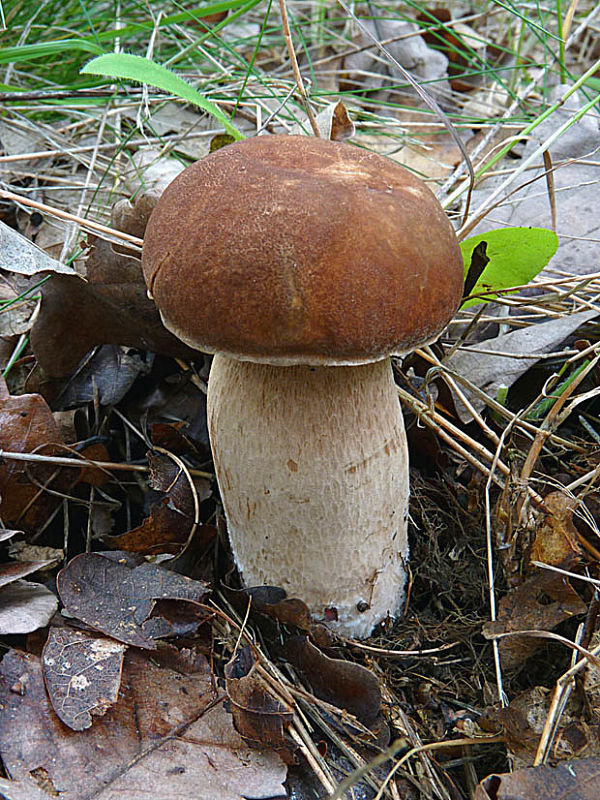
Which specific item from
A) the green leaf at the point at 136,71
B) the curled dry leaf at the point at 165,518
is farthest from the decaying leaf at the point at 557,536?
the green leaf at the point at 136,71

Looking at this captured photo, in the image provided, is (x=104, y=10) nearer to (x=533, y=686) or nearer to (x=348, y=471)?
(x=348, y=471)

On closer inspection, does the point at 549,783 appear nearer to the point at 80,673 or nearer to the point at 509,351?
the point at 80,673

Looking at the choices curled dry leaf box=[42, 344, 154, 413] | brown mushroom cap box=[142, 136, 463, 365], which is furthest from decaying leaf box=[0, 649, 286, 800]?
curled dry leaf box=[42, 344, 154, 413]

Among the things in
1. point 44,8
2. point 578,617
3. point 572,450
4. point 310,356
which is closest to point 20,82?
point 44,8

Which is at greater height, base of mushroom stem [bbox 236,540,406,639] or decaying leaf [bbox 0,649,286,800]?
decaying leaf [bbox 0,649,286,800]

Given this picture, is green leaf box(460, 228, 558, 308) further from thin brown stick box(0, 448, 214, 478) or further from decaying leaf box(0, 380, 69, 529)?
decaying leaf box(0, 380, 69, 529)
